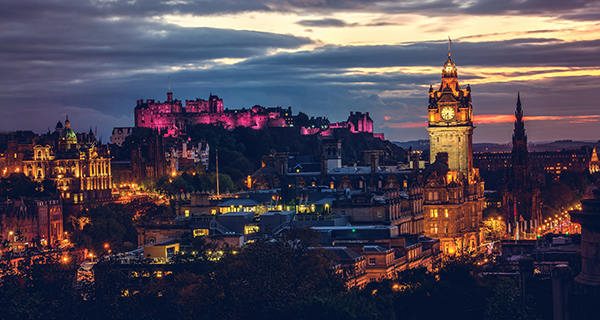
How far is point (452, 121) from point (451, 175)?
10.8 m

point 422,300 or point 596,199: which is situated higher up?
point 596,199

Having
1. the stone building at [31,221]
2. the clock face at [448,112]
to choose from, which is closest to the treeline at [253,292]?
the stone building at [31,221]

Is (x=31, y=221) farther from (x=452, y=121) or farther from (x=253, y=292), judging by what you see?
(x=253, y=292)

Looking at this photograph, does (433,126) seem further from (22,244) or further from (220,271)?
(220,271)

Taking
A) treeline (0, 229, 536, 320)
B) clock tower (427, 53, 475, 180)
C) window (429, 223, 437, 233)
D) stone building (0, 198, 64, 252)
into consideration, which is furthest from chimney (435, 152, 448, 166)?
treeline (0, 229, 536, 320)

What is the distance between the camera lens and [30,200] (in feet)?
604

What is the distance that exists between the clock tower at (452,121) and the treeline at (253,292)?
69324 millimetres

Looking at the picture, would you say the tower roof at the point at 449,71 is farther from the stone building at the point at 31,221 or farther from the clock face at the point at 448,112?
the stone building at the point at 31,221

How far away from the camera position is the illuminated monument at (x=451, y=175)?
15775 cm

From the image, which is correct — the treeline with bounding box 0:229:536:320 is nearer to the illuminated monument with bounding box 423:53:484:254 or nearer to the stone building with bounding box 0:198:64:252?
the illuminated monument with bounding box 423:53:484:254

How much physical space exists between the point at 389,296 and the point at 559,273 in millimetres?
39224

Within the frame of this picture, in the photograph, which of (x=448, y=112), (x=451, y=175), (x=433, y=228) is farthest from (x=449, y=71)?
(x=433, y=228)

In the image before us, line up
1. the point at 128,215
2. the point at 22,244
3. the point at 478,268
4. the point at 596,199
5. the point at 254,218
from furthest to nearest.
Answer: the point at 128,215 → the point at 22,244 → the point at 254,218 → the point at 478,268 → the point at 596,199

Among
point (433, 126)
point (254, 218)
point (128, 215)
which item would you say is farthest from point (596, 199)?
point (128, 215)
